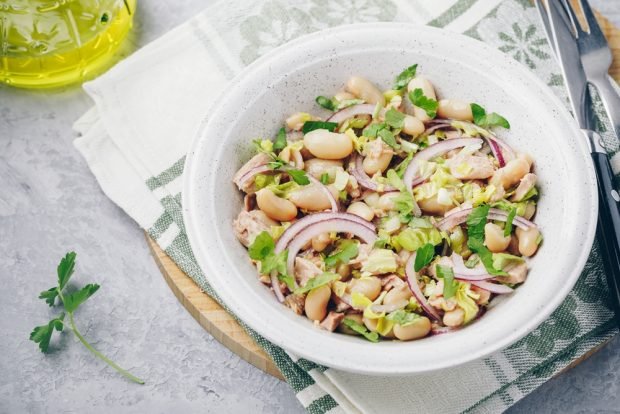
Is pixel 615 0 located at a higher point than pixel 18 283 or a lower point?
higher

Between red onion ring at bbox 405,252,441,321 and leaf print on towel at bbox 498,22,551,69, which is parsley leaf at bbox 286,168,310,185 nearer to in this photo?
red onion ring at bbox 405,252,441,321

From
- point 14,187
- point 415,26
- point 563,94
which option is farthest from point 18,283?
point 563,94

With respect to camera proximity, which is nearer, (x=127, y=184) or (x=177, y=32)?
(x=127, y=184)

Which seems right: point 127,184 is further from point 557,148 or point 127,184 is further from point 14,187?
point 557,148

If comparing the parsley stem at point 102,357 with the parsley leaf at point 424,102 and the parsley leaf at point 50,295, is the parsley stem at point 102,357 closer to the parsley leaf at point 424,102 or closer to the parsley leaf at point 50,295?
the parsley leaf at point 50,295

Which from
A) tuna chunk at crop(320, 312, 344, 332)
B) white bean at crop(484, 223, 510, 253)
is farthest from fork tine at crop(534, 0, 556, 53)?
Answer: tuna chunk at crop(320, 312, 344, 332)

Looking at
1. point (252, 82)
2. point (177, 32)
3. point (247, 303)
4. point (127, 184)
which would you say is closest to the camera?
point (247, 303)

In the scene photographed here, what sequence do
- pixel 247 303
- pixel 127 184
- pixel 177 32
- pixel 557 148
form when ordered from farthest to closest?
pixel 177 32
pixel 127 184
pixel 557 148
pixel 247 303

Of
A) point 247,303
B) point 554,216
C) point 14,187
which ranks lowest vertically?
point 14,187
